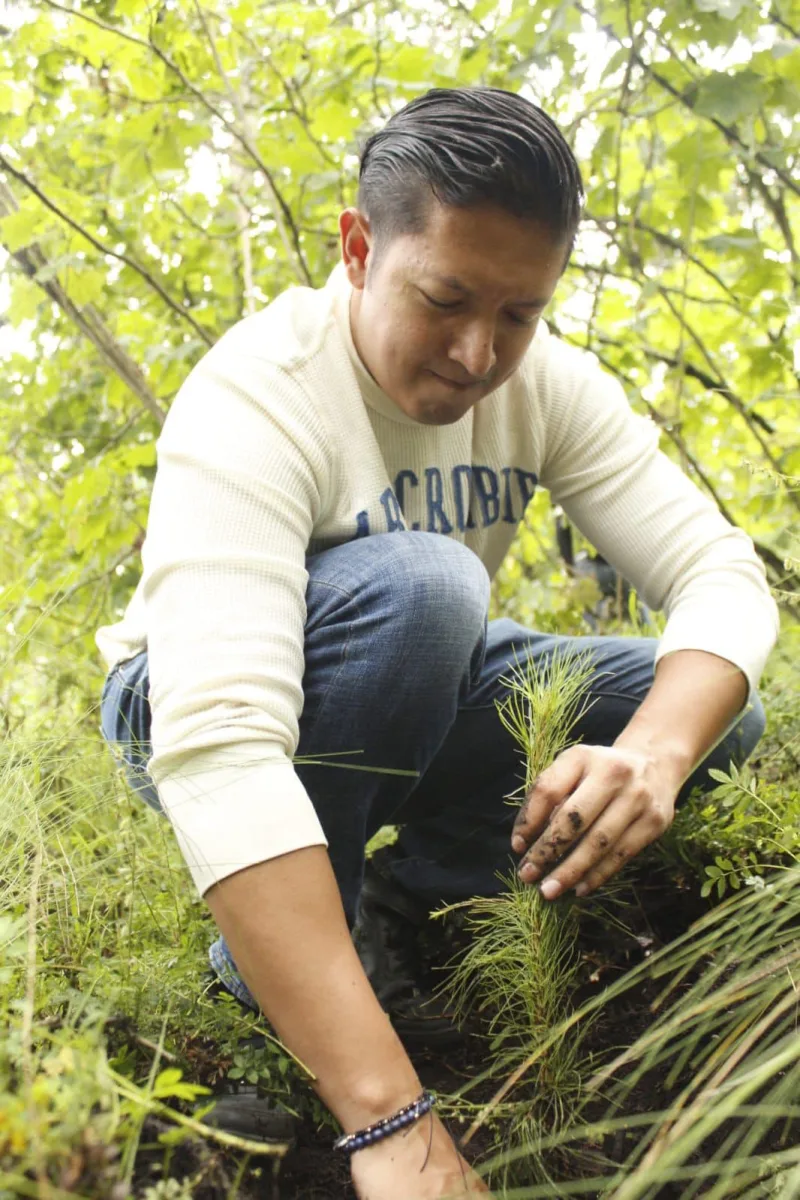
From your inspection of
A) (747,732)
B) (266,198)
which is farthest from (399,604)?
(266,198)

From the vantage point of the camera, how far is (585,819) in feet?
4.00

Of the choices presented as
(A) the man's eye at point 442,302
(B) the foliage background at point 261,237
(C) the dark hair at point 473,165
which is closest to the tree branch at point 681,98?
(B) the foliage background at point 261,237

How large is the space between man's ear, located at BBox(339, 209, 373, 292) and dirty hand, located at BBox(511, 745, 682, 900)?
2.81 feet

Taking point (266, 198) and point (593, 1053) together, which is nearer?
point (593, 1053)

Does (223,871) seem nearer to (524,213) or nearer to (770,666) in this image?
(524,213)

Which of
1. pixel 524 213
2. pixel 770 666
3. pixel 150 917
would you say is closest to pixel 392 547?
pixel 524 213

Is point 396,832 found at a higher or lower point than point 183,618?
lower

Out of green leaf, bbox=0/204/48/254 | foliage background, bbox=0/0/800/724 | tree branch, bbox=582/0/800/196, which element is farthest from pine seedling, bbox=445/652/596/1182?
green leaf, bbox=0/204/48/254

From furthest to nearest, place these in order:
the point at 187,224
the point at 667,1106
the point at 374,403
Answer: the point at 187,224
the point at 374,403
the point at 667,1106

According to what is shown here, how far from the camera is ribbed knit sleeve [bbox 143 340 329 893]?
1.13 meters

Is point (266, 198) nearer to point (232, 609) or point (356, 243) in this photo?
point (356, 243)

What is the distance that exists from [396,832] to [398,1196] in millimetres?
1197

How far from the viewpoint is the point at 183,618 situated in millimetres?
1236

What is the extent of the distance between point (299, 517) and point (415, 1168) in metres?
0.83
